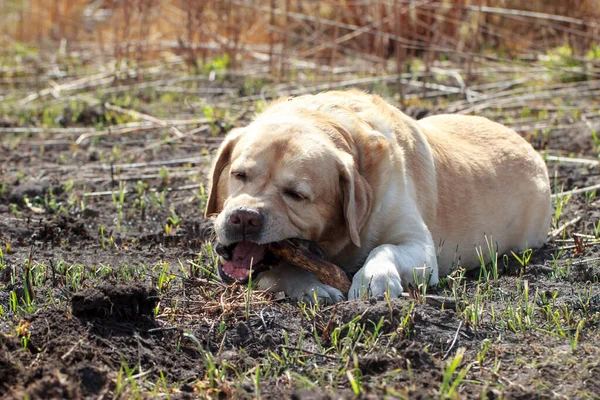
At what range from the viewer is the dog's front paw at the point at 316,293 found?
4.14 metres

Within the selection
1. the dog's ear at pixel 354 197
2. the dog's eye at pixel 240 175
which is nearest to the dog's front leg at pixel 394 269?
the dog's ear at pixel 354 197

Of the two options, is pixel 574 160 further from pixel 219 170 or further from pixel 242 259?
pixel 242 259

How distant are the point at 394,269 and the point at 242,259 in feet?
2.50

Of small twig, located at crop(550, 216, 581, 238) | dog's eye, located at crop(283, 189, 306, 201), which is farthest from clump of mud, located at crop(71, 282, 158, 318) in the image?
small twig, located at crop(550, 216, 581, 238)

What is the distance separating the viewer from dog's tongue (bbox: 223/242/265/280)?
171 inches

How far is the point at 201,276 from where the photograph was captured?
4.58 meters

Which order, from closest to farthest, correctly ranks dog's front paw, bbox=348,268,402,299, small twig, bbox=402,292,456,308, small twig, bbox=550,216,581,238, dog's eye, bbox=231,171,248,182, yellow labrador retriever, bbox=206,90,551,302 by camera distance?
small twig, bbox=402,292,456,308
dog's front paw, bbox=348,268,402,299
yellow labrador retriever, bbox=206,90,551,302
dog's eye, bbox=231,171,248,182
small twig, bbox=550,216,581,238

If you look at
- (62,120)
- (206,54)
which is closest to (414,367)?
(62,120)

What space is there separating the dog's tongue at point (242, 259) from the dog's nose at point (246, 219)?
236mm

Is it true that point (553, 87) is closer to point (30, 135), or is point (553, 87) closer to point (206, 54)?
point (206, 54)

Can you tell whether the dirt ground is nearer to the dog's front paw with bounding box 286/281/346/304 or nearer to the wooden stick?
the dog's front paw with bounding box 286/281/346/304

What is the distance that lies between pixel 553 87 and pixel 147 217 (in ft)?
16.6

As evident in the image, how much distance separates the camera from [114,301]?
12.1ft

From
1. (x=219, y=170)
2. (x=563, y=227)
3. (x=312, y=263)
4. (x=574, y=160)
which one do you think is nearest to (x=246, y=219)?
(x=312, y=263)
